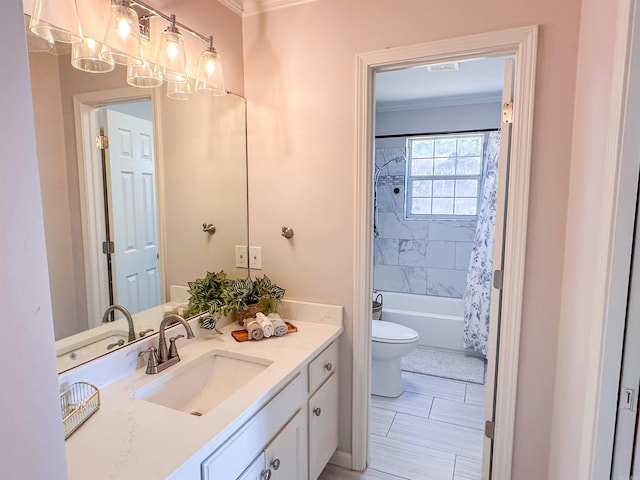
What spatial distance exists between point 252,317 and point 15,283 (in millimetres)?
1437

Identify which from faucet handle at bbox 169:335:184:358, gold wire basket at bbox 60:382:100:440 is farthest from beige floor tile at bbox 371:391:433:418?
gold wire basket at bbox 60:382:100:440

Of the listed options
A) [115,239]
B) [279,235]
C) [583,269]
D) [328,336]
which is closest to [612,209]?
[583,269]

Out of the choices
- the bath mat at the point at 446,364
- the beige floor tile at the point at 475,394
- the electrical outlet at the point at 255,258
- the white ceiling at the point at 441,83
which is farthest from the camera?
the bath mat at the point at 446,364

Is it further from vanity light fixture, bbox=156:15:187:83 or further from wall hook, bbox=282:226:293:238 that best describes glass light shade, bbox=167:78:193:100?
wall hook, bbox=282:226:293:238

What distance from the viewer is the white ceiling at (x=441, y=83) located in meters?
2.79

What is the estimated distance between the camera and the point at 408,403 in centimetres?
264

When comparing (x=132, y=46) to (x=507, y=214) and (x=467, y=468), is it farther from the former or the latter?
(x=467, y=468)

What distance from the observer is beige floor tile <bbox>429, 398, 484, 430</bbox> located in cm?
242

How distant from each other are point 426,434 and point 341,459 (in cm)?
62

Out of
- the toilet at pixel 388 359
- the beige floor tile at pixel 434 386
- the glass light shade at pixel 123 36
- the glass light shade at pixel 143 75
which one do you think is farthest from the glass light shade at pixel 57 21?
the beige floor tile at pixel 434 386

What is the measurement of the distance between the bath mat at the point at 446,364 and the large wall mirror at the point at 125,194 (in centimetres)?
203

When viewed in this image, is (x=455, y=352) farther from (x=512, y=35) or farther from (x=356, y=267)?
(x=512, y=35)

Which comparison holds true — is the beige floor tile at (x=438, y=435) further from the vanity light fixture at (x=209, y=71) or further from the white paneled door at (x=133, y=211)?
the vanity light fixture at (x=209, y=71)

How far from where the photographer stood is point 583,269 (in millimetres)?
1240
